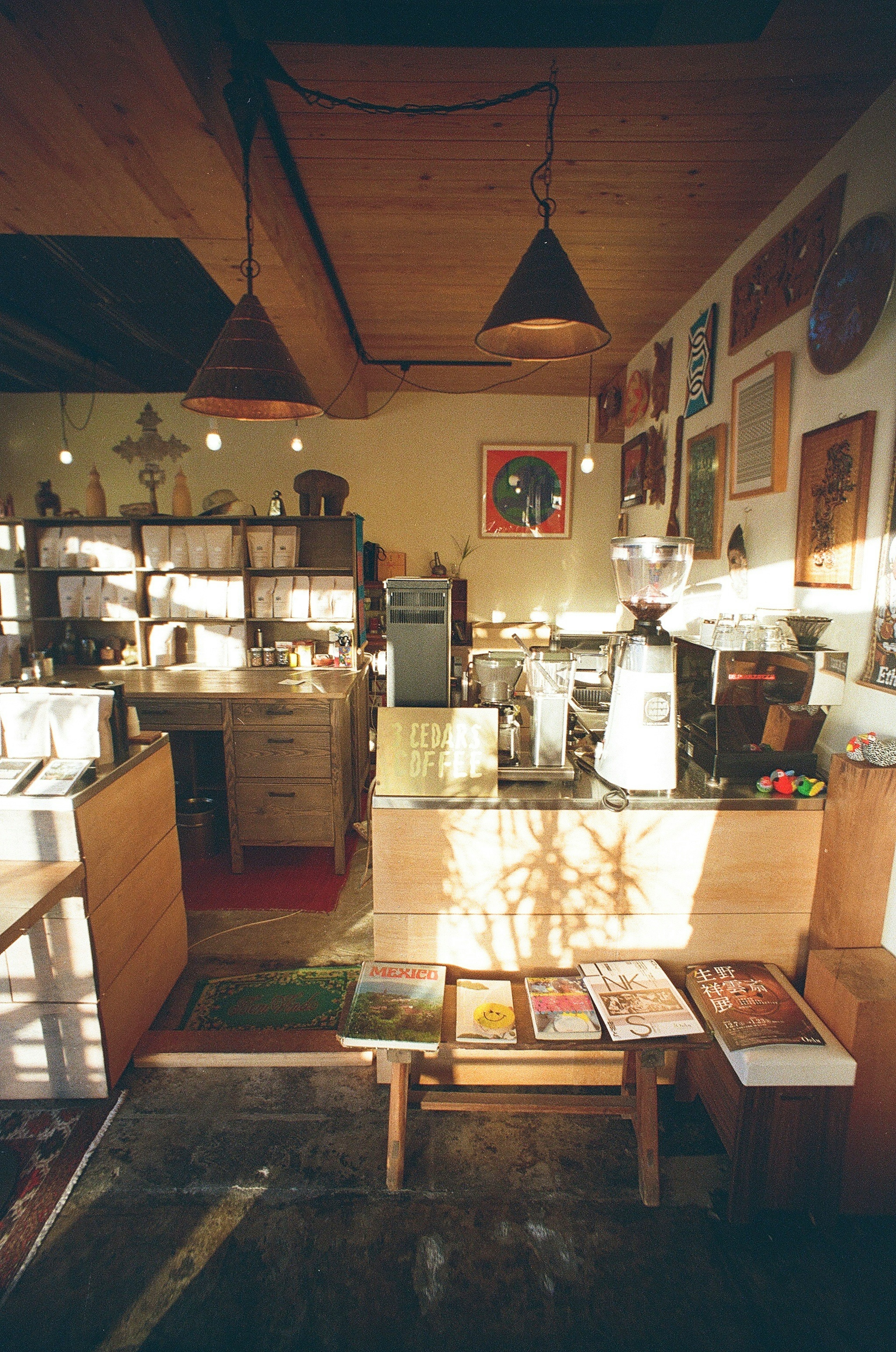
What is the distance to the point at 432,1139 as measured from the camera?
1884mm

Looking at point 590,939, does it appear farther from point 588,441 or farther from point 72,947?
point 588,441

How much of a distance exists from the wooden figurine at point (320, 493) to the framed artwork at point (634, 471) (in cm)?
197

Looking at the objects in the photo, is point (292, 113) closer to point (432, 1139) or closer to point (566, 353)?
point (566, 353)

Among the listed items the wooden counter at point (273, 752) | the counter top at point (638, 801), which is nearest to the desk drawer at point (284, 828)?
the wooden counter at point (273, 752)

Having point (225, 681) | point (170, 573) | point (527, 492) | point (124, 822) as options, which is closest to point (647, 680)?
point (124, 822)

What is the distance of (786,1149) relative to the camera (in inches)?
64.3

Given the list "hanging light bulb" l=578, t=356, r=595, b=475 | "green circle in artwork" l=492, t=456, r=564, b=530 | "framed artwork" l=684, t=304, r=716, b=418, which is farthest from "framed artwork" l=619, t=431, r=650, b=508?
"framed artwork" l=684, t=304, r=716, b=418

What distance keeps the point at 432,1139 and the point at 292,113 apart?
10.6 feet

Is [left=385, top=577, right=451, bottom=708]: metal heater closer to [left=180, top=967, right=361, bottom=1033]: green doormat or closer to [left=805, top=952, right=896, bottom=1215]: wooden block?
[left=180, top=967, right=361, bottom=1033]: green doormat

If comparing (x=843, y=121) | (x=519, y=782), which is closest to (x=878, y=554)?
(x=519, y=782)

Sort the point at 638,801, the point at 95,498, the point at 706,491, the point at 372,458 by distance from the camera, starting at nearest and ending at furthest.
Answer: the point at 638,801, the point at 706,491, the point at 95,498, the point at 372,458

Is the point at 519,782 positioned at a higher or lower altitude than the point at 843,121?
lower

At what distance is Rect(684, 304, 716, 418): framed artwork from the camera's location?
310 cm

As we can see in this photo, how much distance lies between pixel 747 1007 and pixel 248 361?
239 cm
